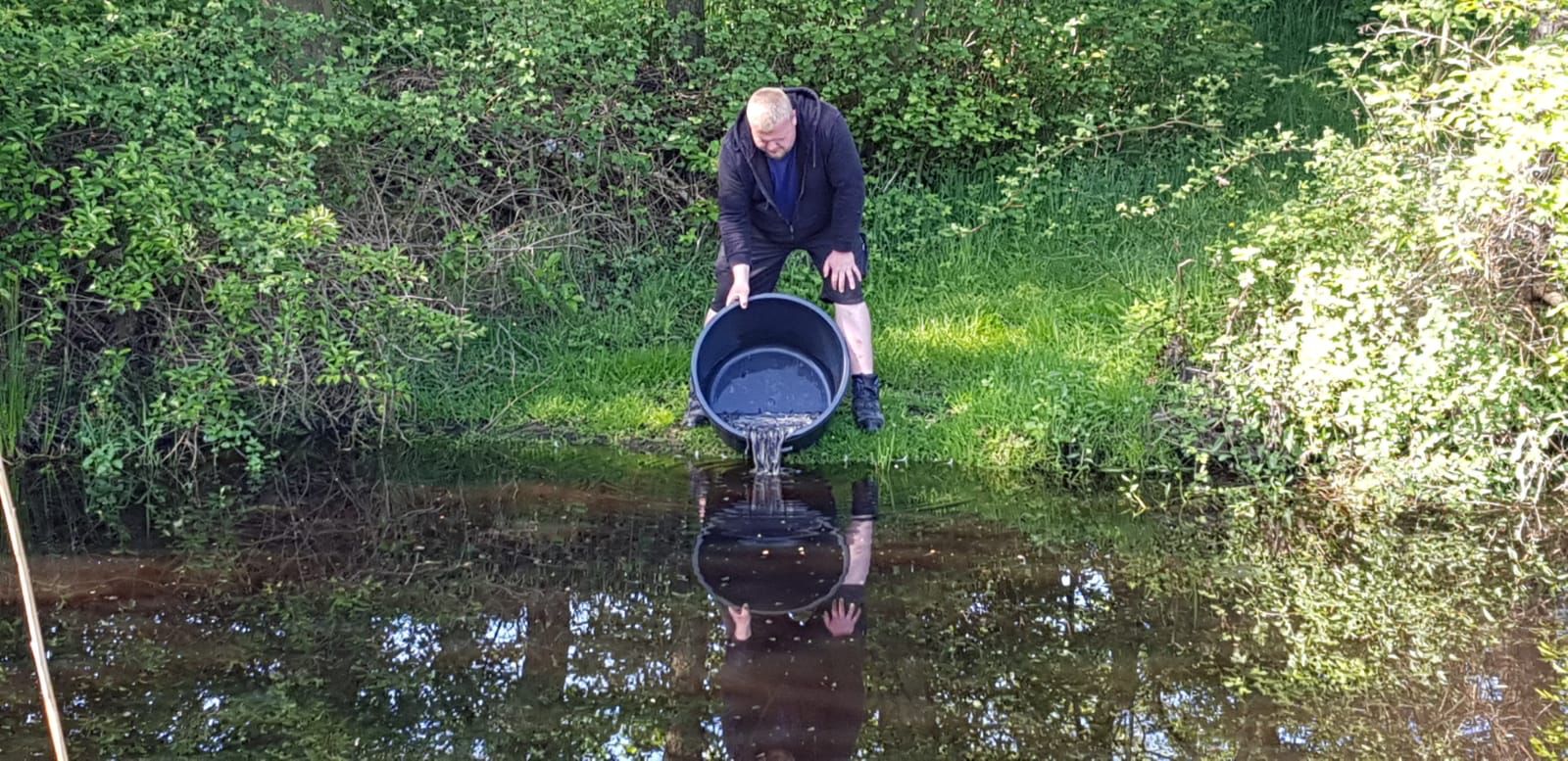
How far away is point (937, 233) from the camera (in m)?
8.32

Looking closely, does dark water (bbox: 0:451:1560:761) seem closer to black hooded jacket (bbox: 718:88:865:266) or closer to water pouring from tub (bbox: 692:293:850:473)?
water pouring from tub (bbox: 692:293:850:473)

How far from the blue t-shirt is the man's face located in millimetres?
72

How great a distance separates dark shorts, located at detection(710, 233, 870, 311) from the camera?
649 cm

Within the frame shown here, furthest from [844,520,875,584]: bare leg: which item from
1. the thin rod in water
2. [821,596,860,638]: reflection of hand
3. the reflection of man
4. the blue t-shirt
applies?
the thin rod in water

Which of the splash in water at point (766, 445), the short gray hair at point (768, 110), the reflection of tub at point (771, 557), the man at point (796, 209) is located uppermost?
the short gray hair at point (768, 110)

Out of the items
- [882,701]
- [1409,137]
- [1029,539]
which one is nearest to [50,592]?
[882,701]

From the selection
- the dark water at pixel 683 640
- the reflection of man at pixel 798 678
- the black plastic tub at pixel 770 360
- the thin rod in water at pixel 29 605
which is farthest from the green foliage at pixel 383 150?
the thin rod in water at pixel 29 605

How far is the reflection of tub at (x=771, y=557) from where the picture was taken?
197 inches

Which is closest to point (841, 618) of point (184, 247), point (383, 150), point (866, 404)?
point (866, 404)

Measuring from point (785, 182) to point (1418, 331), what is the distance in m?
2.68

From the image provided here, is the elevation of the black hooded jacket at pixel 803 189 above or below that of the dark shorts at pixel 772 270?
above

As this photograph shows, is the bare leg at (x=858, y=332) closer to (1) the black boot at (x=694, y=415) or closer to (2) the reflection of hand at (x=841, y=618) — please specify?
(1) the black boot at (x=694, y=415)

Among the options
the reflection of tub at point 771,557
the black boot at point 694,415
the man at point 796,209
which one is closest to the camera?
the reflection of tub at point 771,557

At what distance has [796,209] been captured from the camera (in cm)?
637
